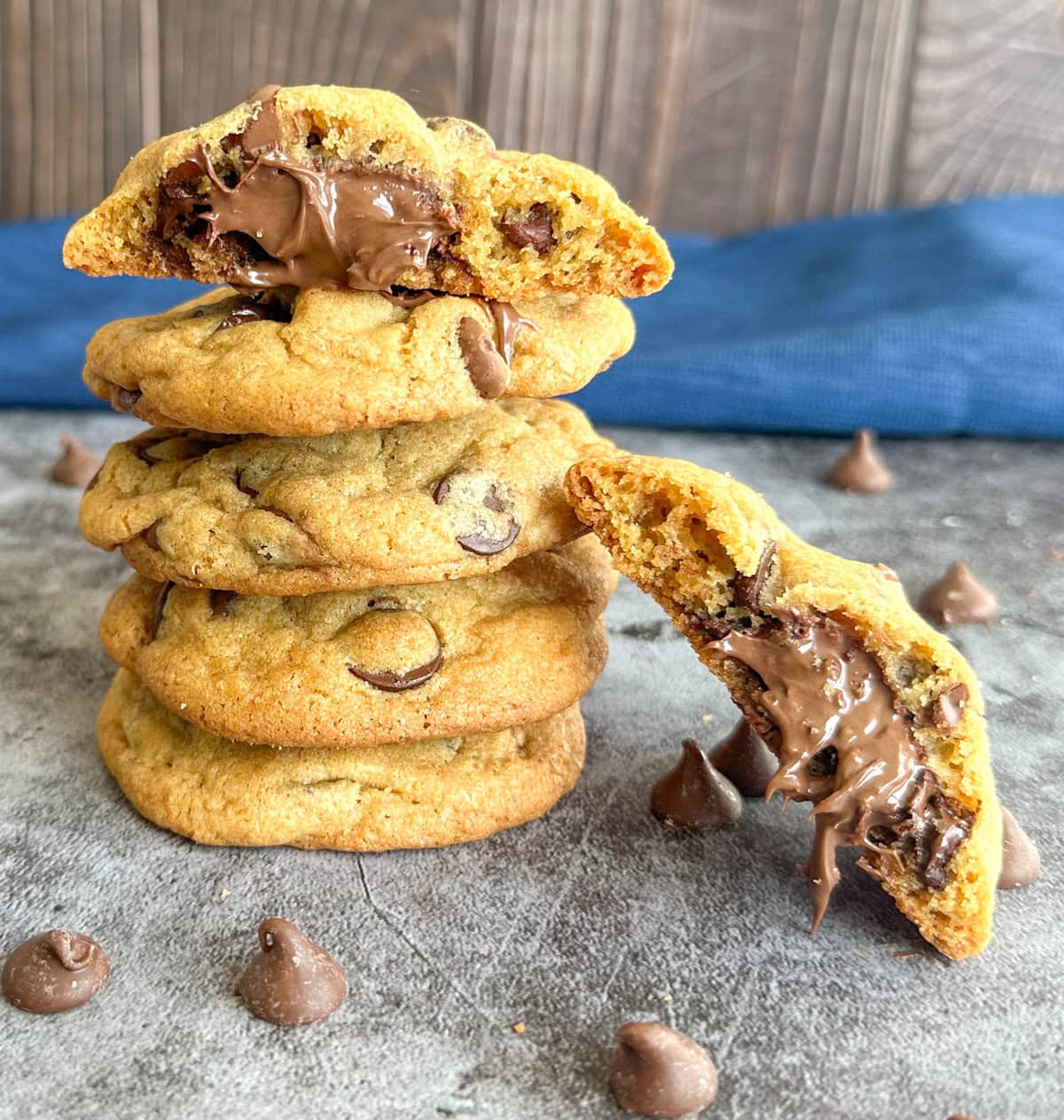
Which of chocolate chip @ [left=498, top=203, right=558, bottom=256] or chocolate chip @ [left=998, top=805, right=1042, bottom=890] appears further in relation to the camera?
chocolate chip @ [left=998, top=805, right=1042, bottom=890]

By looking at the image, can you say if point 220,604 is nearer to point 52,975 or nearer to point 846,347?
point 52,975

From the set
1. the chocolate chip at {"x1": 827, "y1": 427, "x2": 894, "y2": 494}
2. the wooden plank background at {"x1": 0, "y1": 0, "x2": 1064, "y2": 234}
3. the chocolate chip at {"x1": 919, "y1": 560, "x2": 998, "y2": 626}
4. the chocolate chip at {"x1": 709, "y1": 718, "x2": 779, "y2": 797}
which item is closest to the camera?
the chocolate chip at {"x1": 709, "y1": 718, "x2": 779, "y2": 797}

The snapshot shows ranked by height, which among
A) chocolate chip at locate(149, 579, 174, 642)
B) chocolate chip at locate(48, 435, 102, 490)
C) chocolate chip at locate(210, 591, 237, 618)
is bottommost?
chocolate chip at locate(48, 435, 102, 490)

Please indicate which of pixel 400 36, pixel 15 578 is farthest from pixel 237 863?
pixel 400 36

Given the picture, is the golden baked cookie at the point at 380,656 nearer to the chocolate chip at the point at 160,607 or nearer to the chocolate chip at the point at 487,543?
the chocolate chip at the point at 160,607

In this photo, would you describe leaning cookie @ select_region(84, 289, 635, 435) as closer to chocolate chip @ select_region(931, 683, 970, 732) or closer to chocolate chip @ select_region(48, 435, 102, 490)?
chocolate chip @ select_region(931, 683, 970, 732)

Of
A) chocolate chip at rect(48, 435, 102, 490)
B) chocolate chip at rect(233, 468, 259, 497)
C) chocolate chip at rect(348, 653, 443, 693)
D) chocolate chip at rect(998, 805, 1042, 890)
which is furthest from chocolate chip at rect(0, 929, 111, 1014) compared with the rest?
chocolate chip at rect(48, 435, 102, 490)

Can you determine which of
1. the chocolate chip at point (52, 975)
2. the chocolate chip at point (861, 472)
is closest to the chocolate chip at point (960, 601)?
the chocolate chip at point (861, 472)
